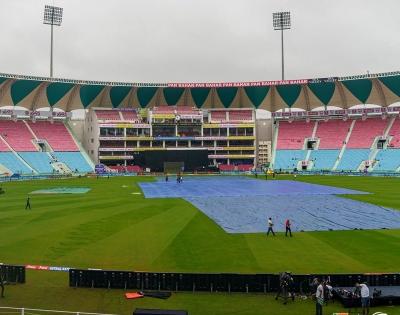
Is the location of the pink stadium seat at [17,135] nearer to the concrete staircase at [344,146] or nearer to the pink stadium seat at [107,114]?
the pink stadium seat at [107,114]

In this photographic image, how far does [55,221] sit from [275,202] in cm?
2349

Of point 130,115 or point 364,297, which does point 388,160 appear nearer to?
point 130,115

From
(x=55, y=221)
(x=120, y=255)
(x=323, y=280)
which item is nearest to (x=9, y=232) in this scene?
(x=55, y=221)

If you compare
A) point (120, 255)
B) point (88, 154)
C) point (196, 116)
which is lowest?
point (120, 255)

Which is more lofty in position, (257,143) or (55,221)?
(257,143)

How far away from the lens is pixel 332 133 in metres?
116

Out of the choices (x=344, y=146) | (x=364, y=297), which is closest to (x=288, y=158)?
(x=344, y=146)

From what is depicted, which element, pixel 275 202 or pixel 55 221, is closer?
pixel 55 221

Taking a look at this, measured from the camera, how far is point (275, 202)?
46688 millimetres

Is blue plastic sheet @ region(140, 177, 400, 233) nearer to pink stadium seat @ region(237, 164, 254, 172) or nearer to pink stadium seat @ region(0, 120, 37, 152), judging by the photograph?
pink stadium seat @ region(0, 120, 37, 152)

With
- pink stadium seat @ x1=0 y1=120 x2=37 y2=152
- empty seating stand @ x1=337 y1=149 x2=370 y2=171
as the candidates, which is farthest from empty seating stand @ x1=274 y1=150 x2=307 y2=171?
pink stadium seat @ x1=0 y1=120 x2=37 y2=152

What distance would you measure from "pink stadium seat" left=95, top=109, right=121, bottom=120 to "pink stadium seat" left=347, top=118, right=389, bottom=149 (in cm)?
6430

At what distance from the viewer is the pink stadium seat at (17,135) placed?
103 m

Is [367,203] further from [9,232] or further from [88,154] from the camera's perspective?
[88,154]
